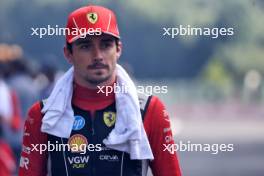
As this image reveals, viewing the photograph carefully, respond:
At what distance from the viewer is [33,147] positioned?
5672 mm

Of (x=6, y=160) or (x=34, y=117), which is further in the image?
(x=6, y=160)

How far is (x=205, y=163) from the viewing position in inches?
721

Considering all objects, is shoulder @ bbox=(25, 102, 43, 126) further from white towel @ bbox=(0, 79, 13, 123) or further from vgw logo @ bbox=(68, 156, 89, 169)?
white towel @ bbox=(0, 79, 13, 123)

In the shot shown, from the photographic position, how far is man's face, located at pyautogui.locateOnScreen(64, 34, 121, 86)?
5609mm

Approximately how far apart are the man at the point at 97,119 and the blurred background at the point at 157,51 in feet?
4.35

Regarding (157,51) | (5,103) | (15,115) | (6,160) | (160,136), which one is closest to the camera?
(160,136)

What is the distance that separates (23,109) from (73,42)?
7535 millimetres

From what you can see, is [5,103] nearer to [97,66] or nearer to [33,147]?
[33,147]

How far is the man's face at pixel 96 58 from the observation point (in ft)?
18.4

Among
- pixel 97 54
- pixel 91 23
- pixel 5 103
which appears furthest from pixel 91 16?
pixel 5 103

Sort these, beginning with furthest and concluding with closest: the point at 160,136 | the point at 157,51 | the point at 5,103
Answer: the point at 157,51, the point at 5,103, the point at 160,136

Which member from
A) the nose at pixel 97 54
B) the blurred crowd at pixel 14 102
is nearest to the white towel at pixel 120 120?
the nose at pixel 97 54

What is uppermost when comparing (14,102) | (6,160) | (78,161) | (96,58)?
(14,102)

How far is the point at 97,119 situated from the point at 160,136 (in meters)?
0.29
